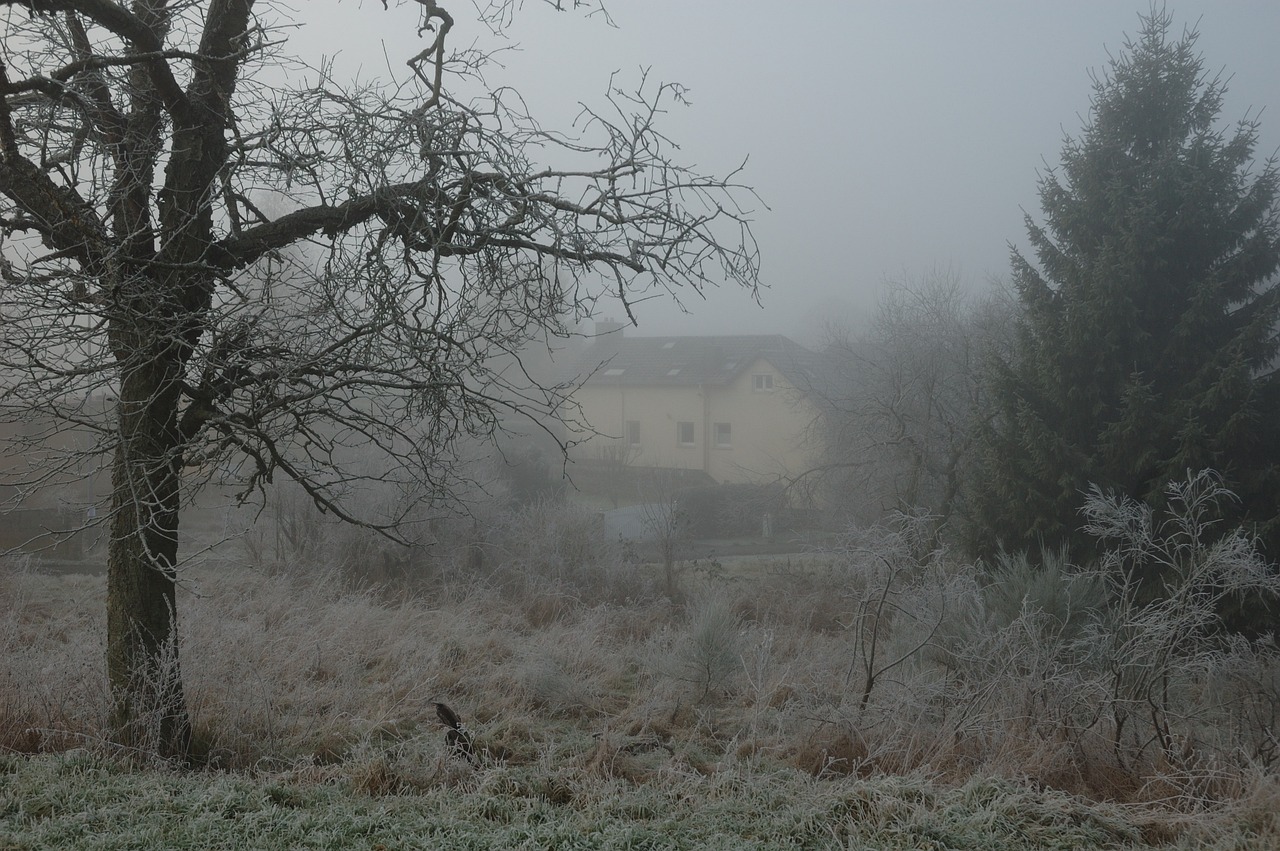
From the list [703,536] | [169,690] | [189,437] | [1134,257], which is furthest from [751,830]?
[703,536]

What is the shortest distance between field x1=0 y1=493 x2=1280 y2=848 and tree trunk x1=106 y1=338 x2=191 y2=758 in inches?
6.4

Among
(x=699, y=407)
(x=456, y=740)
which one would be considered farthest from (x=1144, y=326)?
(x=699, y=407)

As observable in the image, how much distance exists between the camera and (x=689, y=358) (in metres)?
26.9

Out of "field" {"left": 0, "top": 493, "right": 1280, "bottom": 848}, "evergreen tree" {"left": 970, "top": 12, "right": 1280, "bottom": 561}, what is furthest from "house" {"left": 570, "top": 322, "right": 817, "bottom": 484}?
"field" {"left": 0, "top": 493, "right": 1280, "bottom": 848}

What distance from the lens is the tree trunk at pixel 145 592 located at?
419cm

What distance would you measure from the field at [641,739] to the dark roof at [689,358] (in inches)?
604

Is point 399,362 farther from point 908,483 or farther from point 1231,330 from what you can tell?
point 908,483

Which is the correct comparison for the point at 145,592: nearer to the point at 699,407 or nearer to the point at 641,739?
the point at 641,739

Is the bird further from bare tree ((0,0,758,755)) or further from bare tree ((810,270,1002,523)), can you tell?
bare tree ((810,270,1002,523))

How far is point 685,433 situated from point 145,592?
20.5 m

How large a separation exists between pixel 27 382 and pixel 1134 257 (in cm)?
1157

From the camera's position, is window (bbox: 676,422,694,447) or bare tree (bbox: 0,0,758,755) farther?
window (bbox: 676,422,694,447)

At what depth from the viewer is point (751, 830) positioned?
3.47 meters

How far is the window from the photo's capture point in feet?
79.9
